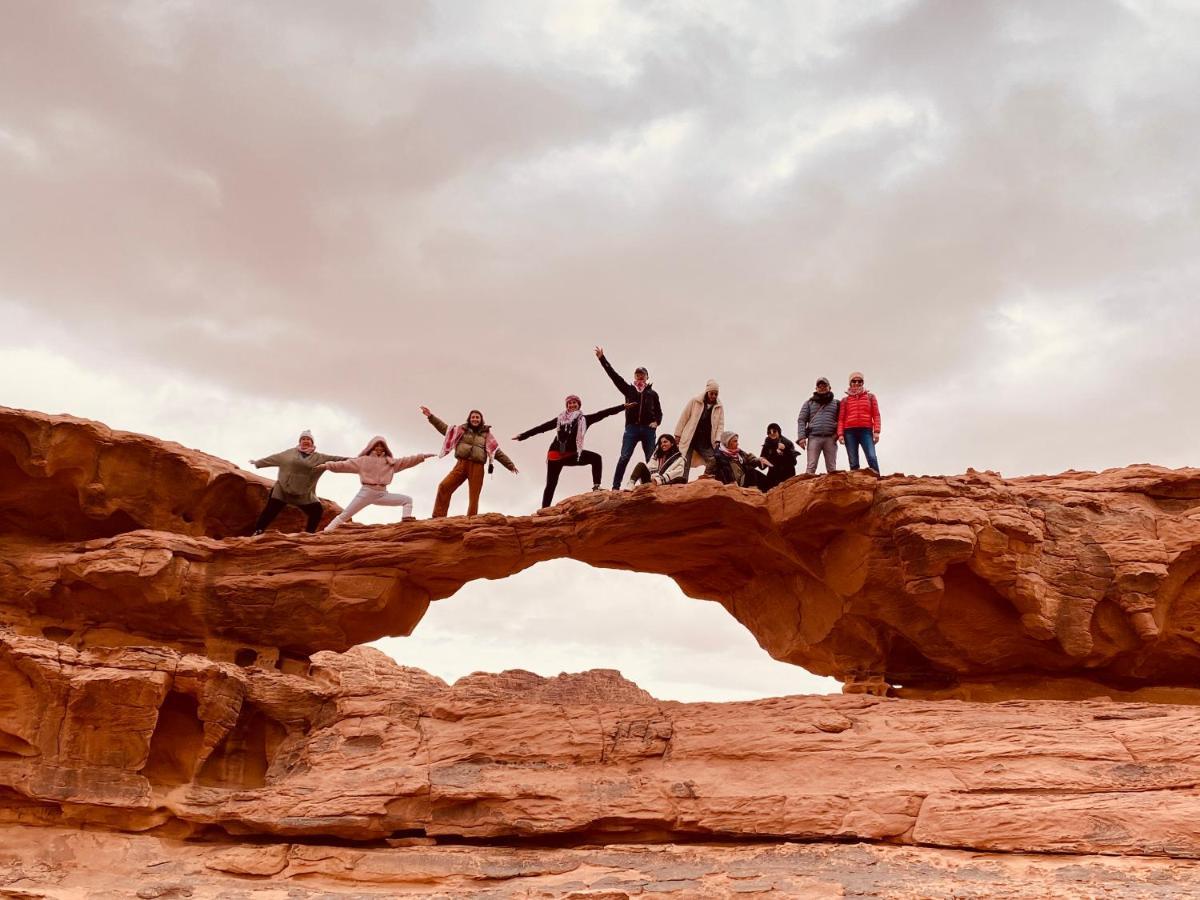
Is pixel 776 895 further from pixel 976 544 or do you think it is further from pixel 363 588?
pixel 363 588

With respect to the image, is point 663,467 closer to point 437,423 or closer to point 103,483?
point 437,423

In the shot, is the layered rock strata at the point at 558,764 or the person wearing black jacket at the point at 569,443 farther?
the person wearing black jacket at the point at 569,443

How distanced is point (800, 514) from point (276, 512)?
10.1 metres

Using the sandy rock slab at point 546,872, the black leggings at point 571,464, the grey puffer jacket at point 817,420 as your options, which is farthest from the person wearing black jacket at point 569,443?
the sandy rock slab at point 546,872

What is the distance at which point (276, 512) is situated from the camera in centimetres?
2056

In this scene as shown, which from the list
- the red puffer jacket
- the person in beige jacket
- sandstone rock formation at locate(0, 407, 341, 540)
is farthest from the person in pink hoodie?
the red puffer jacket

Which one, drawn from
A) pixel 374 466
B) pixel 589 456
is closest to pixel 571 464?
pixel 589 456

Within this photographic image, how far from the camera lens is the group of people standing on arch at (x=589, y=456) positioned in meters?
19.6

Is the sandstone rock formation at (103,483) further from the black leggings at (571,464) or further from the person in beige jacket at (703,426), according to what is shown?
the person in beige jacket at (703,426)

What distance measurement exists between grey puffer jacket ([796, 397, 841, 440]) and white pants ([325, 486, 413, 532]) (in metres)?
7.53

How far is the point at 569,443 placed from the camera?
→ 20.1m

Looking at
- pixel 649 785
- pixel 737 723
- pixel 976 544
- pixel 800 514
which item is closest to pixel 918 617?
pixel 976 544

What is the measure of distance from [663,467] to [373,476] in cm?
556

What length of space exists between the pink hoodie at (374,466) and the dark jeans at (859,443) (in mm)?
8074
